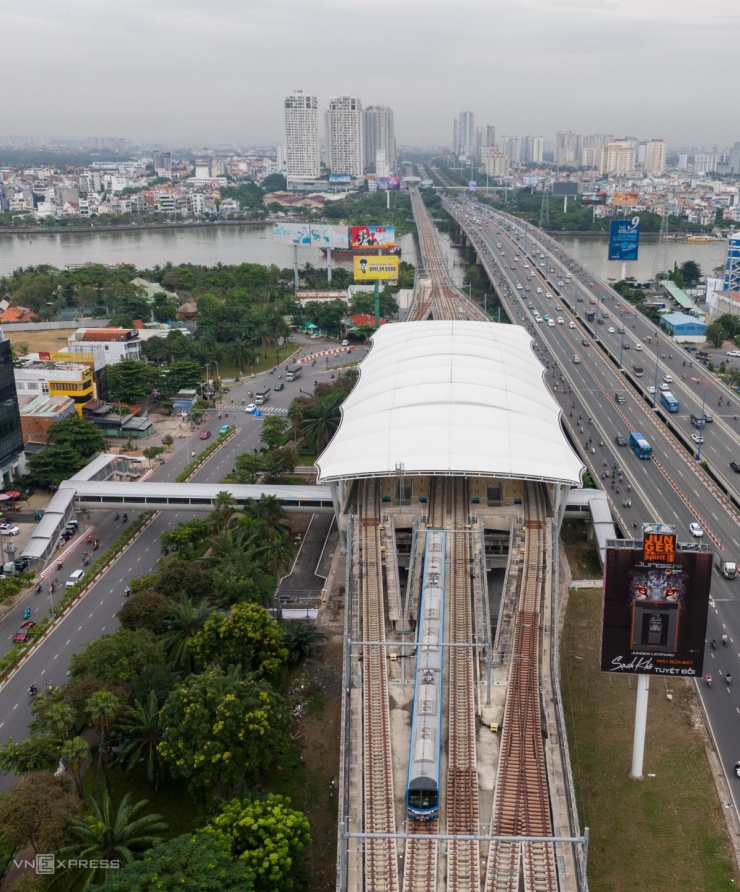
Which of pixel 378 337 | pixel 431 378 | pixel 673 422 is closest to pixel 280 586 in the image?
pixel 431 378

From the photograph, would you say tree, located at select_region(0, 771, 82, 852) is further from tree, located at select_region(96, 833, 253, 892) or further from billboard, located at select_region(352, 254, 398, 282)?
billboard, located at select_region(352, 254, 398, 282)

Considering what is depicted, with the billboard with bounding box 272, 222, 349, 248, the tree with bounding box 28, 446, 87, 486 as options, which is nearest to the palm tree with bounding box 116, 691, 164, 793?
the tree with bounding box 28, 446, 87, 486

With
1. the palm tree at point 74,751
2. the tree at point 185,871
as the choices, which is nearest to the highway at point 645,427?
the tree at point 185,871

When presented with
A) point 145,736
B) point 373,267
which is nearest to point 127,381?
point 373,267

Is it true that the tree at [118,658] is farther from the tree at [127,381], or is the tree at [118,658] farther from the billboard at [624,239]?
the billboard at [624,239]

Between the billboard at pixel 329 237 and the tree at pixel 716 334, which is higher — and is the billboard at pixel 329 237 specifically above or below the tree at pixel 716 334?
above
